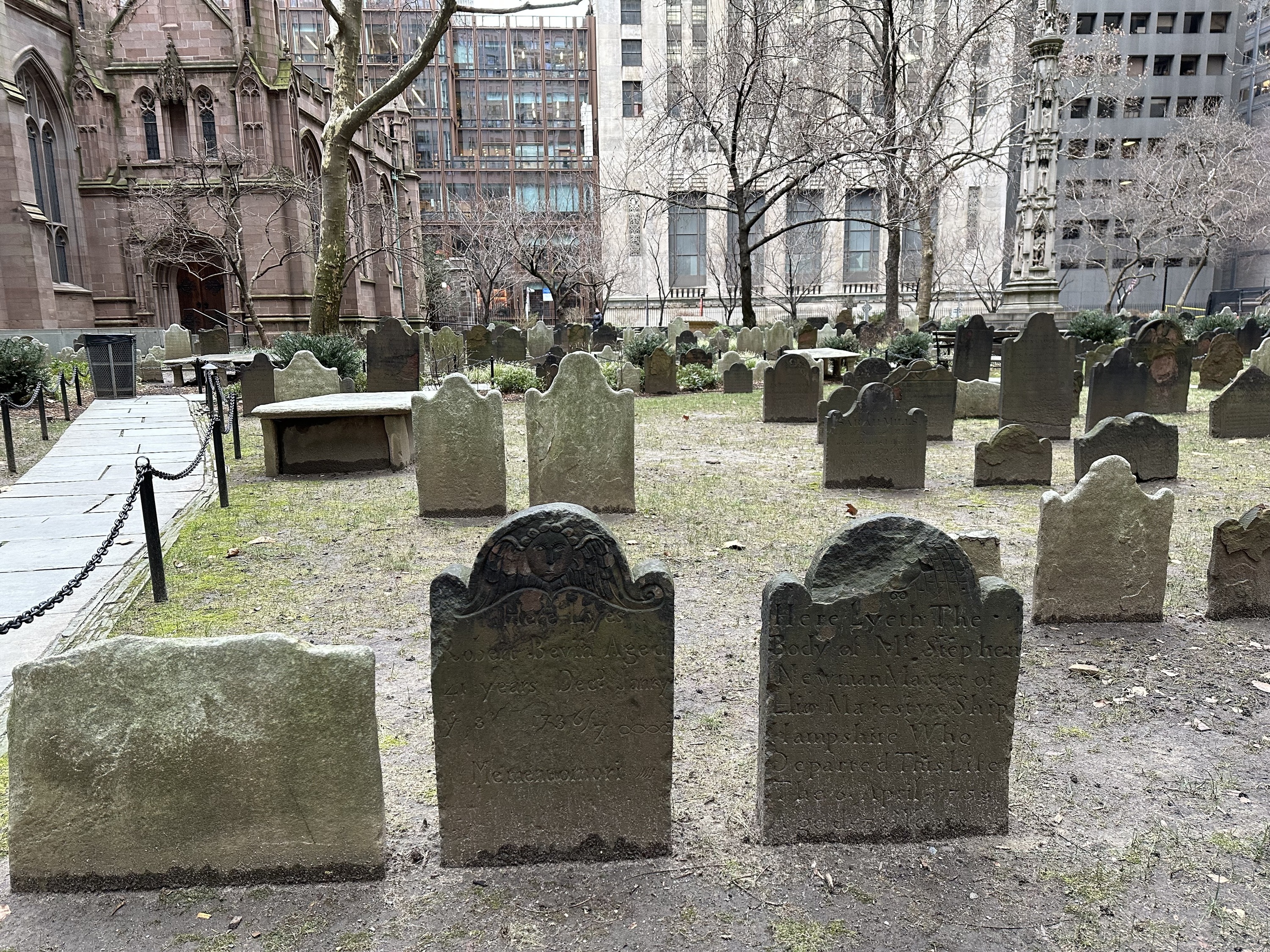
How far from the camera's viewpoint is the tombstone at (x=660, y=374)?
59.7 feet

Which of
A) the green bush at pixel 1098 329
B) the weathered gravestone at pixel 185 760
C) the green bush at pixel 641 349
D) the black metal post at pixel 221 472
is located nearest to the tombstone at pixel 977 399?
the green bush at pixel 641 349

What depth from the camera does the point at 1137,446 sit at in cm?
816

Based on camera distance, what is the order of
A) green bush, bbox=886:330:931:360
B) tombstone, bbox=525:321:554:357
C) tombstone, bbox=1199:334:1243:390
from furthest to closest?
tombstone, bbox=525:321:554:357
green bush, bbox=886:330:931:360
tombstone, bbox=1199:334:1243:390

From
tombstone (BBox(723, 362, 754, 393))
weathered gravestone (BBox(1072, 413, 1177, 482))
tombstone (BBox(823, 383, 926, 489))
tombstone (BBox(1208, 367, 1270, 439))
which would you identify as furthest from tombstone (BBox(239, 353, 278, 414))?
tombstone (BBox(1208, 367, 1270, 439))

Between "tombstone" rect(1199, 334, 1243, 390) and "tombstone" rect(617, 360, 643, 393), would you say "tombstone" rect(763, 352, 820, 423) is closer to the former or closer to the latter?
"tombstone" rect(617, 360, 643, 393)

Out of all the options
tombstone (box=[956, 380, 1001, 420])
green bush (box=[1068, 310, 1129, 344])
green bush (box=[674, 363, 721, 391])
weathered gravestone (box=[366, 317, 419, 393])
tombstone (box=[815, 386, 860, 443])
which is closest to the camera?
tombstone (box=[815, 386, 860, 443])

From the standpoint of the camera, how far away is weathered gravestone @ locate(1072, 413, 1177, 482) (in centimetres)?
788

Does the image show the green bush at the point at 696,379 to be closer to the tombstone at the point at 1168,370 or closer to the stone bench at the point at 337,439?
the tombstone at the point at 1168,370

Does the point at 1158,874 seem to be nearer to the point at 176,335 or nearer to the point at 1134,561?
the point at 1134,561

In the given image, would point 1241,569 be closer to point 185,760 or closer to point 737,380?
point 185,760

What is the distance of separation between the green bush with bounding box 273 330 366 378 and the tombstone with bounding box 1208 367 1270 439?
13.5 metres

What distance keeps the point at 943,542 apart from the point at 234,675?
7.36 ft

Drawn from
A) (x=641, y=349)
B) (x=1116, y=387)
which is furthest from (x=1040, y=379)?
(x=641, y=349)

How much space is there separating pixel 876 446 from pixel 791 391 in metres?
5.11
